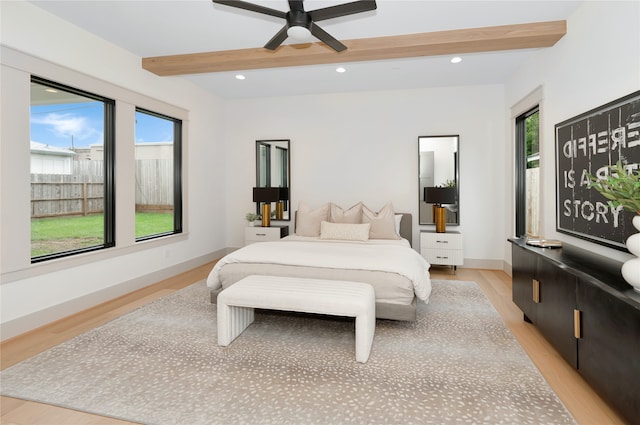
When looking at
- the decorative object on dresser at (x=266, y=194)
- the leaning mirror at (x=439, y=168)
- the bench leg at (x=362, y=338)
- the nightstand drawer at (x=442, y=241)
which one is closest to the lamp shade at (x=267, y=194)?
the decorative object on dresser at (x=266, y=194)

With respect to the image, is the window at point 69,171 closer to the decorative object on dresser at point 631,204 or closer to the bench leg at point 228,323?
the bench leg at point 228,323

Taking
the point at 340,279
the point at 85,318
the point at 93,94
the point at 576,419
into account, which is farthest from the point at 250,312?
the point at 93,94

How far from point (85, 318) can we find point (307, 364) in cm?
235

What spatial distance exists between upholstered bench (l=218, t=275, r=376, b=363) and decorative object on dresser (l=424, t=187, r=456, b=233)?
270 centimetres

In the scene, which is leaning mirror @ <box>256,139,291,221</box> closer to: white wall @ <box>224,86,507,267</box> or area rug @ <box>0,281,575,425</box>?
white wall @ <box>224,86,507,267</box>

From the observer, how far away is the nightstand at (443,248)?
5055mm

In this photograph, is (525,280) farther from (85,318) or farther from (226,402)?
(85,318)

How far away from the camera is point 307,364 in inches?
96.3

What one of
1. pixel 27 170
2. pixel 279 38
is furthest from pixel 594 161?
pixel 27 170

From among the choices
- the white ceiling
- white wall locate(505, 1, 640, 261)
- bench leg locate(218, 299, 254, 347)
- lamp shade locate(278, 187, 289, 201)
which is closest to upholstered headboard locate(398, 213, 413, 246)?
white wall locate(505, 1, 640, 261)

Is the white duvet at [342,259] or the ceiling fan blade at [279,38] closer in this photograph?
the ceiling fan blade at [279,38]

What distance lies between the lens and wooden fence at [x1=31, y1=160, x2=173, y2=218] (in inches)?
130

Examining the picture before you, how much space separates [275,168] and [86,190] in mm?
2979

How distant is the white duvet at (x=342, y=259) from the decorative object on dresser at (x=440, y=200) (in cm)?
161
